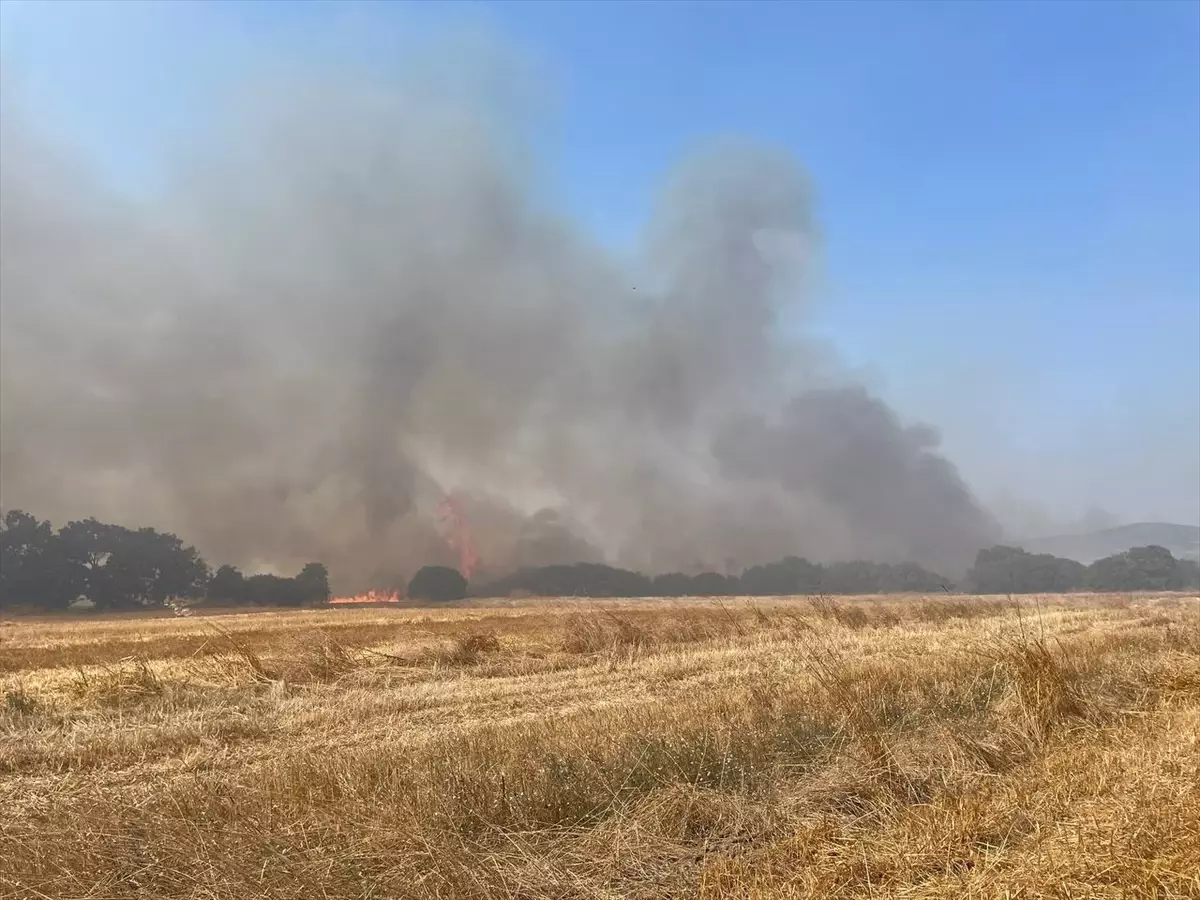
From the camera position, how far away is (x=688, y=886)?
15.7 feet

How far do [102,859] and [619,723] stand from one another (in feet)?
18.4

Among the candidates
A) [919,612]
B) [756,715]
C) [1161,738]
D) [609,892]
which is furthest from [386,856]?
[919,612]

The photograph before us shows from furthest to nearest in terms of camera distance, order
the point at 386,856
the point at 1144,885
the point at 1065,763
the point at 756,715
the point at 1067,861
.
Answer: the point at 756,715, the point at 1065,763, the point at 386,856, the point at 1067,861, the point at 1144,885

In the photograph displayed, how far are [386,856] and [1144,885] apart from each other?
4335 mm

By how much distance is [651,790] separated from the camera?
626 centimetres

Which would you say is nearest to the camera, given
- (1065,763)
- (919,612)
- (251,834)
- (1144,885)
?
(1144,885)

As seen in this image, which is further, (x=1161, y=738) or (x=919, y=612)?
(x=919, y=612)

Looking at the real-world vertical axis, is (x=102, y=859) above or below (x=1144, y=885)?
below

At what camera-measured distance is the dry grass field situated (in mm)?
4598

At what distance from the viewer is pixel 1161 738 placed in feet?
21.8

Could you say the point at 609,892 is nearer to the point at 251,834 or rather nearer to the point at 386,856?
the point at 386,856

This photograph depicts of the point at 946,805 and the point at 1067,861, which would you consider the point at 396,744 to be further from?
the point at 1067,861

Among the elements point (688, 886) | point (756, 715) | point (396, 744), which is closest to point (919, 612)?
point (756, 715)

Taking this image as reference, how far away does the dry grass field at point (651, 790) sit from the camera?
15.1 ft
